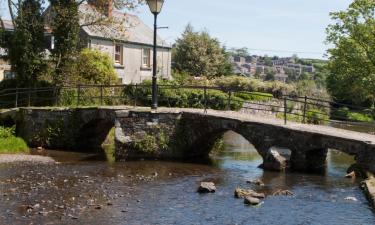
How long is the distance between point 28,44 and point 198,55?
99.4 ft

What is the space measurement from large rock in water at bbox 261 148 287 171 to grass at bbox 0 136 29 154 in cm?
975

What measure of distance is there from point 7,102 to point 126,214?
15.7 metres

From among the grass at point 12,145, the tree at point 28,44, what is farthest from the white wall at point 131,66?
the grass at point 12,145

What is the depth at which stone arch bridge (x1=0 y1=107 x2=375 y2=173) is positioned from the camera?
16266 millimetres

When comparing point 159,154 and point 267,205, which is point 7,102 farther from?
point 267,205

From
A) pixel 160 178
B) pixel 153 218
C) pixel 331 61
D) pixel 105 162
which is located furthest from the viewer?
pixel 331 61

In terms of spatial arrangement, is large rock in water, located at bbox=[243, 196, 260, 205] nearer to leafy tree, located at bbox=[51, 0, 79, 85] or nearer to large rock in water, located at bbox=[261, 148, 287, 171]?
large rock in water, located at bbox=[261, 148, 287, 171]

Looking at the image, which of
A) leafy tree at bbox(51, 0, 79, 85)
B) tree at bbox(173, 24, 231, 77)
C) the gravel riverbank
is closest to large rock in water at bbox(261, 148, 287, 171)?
the gravel riverbank

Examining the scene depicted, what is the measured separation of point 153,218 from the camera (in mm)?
11234

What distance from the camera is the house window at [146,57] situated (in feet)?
Answer: 130

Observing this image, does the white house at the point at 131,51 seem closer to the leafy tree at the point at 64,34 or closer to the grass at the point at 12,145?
the leafy tree at the point at 64,34

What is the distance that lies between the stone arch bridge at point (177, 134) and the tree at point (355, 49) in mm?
17937

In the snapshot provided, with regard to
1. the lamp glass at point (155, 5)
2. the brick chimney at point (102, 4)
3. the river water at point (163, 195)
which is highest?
the brick chimney at point (102, 4)

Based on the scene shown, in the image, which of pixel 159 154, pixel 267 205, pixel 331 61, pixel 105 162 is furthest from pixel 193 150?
pixel 331 61
